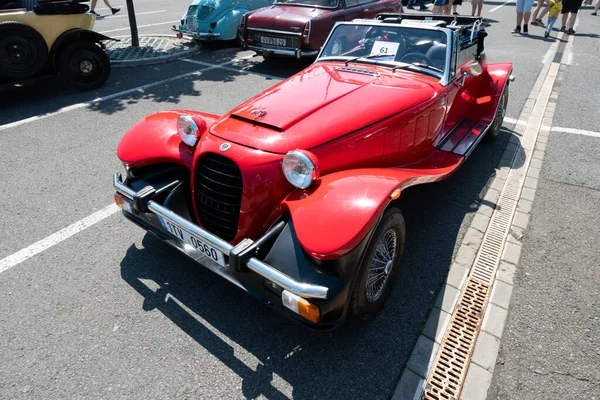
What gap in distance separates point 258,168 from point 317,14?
6.88 meters

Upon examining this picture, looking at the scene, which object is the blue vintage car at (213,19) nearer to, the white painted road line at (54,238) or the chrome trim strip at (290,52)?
the chrome trim strip at (290,52)

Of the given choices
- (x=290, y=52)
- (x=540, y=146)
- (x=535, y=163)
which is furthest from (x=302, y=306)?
(x=290, y=52)

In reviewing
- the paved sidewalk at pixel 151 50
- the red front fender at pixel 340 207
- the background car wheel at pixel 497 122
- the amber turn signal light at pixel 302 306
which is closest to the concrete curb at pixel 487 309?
the background car wheel at pixel 497 122

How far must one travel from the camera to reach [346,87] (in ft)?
11.1

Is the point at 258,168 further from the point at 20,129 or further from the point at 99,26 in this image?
the point at 99,26

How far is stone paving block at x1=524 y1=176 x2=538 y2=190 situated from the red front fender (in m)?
2.60

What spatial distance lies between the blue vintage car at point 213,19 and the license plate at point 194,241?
8.29 m

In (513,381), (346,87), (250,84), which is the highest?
(346,87)

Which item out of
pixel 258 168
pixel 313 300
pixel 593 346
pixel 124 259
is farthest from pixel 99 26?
pixel 593 346

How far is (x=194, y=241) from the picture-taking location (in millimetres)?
2564

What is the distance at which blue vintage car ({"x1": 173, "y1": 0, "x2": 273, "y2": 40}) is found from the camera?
970cm

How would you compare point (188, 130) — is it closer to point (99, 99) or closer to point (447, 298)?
point (447, 298)

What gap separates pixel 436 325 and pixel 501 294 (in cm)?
68

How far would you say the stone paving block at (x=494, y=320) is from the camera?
8.91ft
